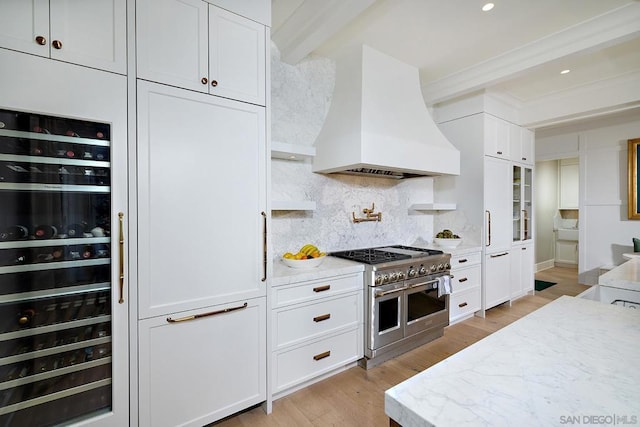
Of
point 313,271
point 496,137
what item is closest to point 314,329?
point 313,271

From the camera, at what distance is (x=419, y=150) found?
280cm

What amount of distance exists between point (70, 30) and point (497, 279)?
458 cm

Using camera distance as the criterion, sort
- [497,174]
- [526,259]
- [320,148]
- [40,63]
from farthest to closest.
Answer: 1. [526,259]
2. [497,174]
3. [320,148]
4. [40,63]

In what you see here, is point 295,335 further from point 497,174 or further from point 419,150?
point 497,174

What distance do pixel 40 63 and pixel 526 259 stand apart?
5444 millimetres

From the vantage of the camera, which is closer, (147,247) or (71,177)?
(71,177)

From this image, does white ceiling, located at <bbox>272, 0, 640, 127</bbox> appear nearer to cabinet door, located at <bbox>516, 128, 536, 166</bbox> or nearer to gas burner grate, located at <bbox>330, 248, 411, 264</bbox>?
cabinet door, located at <bbox>516, 128, 536, 166</bbox>

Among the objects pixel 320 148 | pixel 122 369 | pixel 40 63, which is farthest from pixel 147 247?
pixel 320 148

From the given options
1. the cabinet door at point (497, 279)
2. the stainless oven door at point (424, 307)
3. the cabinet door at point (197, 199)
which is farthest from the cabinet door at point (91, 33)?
the cabinet door at point (497, 279)

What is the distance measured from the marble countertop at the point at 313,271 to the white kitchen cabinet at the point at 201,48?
1.18 meters

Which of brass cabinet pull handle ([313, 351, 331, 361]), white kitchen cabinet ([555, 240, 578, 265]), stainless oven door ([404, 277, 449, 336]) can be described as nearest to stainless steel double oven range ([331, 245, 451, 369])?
stainless oven door ([404, 277, 449, 336])

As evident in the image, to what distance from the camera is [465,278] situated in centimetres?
337

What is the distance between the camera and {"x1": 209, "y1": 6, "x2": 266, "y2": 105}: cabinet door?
1.67m

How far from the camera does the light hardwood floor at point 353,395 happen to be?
6.09ft
